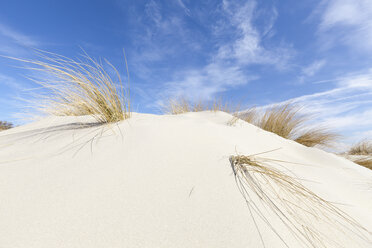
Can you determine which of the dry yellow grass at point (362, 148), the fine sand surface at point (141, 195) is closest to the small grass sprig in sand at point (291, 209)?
the fine sand surface at point (141, 195)

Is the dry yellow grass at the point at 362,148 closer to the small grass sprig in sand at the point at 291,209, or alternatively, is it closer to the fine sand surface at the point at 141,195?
the fine sand surface at the point at 141,195

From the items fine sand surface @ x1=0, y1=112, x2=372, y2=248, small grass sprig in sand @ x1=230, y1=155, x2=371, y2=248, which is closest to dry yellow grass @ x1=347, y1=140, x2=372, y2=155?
fine sand surface @ x1=0, y1=112, x2=372, y2=248

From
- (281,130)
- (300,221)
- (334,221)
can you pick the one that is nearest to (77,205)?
(300,221)

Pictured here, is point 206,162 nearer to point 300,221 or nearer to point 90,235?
point 300,221

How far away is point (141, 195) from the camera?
2.41 feet

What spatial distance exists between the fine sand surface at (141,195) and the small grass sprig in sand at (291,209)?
13 mm

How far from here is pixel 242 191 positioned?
0.80 metres

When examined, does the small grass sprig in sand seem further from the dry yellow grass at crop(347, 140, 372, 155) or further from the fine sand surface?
the dry yellow grass at crop(347, 140, 372, 155)

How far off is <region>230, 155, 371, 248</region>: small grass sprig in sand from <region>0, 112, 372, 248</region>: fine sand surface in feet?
0.04

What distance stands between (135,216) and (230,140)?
806 mm

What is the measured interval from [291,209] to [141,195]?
627 mm

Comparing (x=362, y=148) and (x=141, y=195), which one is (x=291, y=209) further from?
(x=362, y=148)

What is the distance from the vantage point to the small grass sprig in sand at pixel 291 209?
71cm

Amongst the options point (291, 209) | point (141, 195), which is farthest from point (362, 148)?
point (141, 195)
